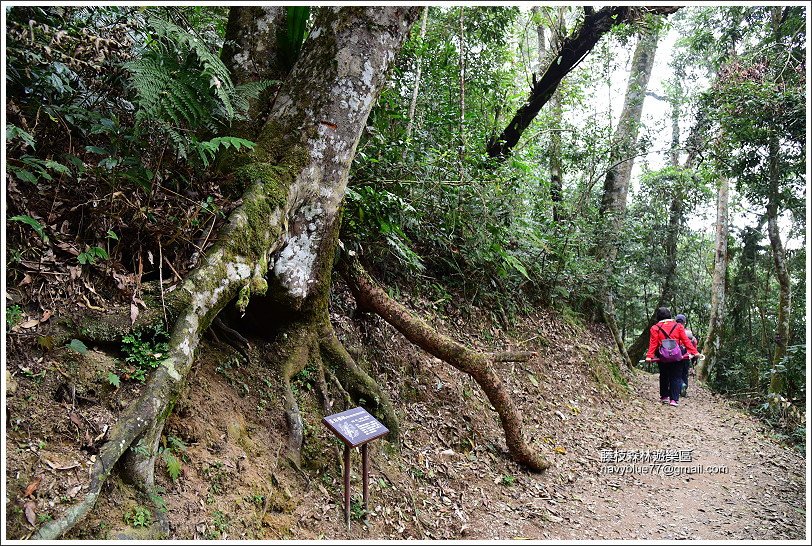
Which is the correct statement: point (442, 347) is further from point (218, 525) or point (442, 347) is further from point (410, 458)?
point (218, 525)

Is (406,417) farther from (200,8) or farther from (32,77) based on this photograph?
(200,8)

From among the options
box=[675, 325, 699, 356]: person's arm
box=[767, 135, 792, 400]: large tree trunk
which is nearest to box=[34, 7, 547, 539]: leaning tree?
box=[675, 325, 699, 356]: person's arm

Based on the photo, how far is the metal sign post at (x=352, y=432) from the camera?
3342 millimetres

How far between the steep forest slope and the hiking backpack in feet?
3.77

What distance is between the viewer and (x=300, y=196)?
383cm

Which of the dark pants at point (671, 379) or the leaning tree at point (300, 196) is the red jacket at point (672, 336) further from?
the leaning tree at point (300, 196)

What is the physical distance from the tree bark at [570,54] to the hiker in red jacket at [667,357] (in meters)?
4.66

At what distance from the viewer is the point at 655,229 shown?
1506 centimetres

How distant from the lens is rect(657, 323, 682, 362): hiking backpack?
895 cm

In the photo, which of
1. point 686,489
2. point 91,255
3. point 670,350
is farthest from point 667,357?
point 91,255

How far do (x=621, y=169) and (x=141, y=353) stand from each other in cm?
1167

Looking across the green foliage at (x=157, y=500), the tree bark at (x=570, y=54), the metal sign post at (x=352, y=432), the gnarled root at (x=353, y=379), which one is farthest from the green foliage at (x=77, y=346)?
the tree bark at (x=570, y=54)

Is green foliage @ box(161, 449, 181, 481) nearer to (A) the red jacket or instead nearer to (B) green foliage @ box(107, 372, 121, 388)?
(B) green foliage @ box(107, 372, 121, 388)

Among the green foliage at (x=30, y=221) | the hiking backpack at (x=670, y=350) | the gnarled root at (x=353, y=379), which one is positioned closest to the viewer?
the green foliage at (x=30, y=221)
